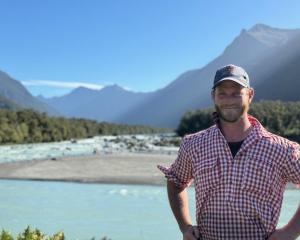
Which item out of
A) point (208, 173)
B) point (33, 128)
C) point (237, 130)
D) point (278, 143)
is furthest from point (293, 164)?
point (33, 128)

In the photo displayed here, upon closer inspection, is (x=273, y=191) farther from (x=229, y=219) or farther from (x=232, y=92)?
(x=232, y=92)

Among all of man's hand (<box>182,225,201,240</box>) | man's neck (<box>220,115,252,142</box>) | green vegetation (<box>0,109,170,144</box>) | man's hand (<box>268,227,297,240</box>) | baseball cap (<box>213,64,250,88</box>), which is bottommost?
green vegetation (<box>0,109,170,144</box>)

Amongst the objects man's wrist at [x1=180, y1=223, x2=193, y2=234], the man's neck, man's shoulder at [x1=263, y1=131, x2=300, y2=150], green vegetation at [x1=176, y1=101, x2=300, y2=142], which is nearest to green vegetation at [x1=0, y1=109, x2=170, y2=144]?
green vegetation at [x1=176, y1=101, x2=300, y2=142]

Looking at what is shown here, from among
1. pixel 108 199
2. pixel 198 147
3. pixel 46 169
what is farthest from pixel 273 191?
pixel 46 169

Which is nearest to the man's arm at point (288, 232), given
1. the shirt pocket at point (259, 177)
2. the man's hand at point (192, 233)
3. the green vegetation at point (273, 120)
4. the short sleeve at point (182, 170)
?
the shirt pocket at point (259, 177)

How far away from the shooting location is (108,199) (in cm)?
2416

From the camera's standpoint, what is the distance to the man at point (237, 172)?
13.5 feet

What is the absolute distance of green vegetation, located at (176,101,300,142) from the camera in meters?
84.0

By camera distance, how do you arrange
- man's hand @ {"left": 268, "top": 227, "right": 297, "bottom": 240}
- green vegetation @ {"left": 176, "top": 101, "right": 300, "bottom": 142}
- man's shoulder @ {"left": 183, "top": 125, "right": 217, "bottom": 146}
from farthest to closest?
1. green vegetation @ {"left": 176, "top": 101, "right": 300, "bottom": 142}
2. man's shoulder @ {"left": 183, "top": 125, "right": 217, "bottom": 146}
3. man's hand @ {"left": 268, "top": 227, "right": 297, "bottom": 240}

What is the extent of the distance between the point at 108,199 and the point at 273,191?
2035 centimetres

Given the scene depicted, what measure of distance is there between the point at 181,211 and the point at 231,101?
0.92m

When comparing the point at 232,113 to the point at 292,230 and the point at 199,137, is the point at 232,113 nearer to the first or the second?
the point at 199,137

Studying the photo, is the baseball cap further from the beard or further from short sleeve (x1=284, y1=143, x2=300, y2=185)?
short sleeve (x1=284, y1=143, x2=300, y2=185)

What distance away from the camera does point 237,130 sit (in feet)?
14.2
